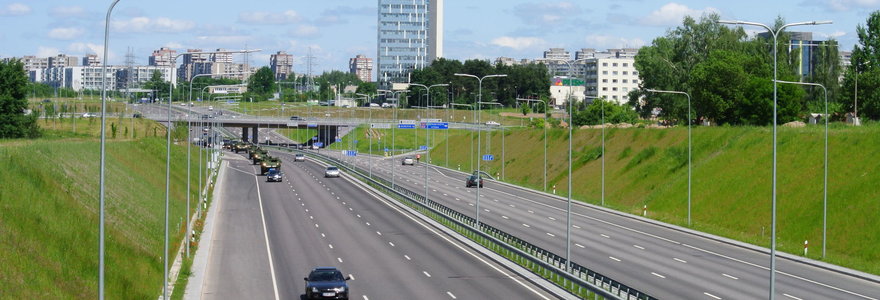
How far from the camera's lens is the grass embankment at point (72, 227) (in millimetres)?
31828

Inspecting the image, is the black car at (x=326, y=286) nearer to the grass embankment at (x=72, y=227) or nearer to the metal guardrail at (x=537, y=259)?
the grass embankment at (x=72, y=227)

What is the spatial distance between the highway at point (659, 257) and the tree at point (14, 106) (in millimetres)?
37365

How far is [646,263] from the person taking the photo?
150 ft

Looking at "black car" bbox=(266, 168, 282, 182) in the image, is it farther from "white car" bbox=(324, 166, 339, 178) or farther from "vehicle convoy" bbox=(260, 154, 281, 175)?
"white car" bbox=(324, 166, 339, 178)

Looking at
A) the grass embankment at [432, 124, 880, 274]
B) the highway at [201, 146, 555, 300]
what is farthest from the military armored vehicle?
the highway at [201, 146, 555, 300]

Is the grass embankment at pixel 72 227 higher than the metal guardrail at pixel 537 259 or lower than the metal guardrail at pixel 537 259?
higher

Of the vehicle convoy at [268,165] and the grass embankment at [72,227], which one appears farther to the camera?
the vehicle convoy at [268,165]

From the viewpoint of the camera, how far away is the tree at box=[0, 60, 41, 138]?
89875 mm

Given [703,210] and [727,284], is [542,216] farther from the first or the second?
[727,284]

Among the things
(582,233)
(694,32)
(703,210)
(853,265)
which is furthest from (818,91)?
(853,265)

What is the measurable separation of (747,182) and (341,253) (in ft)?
→ 101

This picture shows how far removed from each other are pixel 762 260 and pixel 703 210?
20294 mm

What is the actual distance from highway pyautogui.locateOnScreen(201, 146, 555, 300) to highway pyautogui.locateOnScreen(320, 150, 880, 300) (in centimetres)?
475

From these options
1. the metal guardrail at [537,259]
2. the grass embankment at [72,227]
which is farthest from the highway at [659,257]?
the grass embankment at [72,227]
